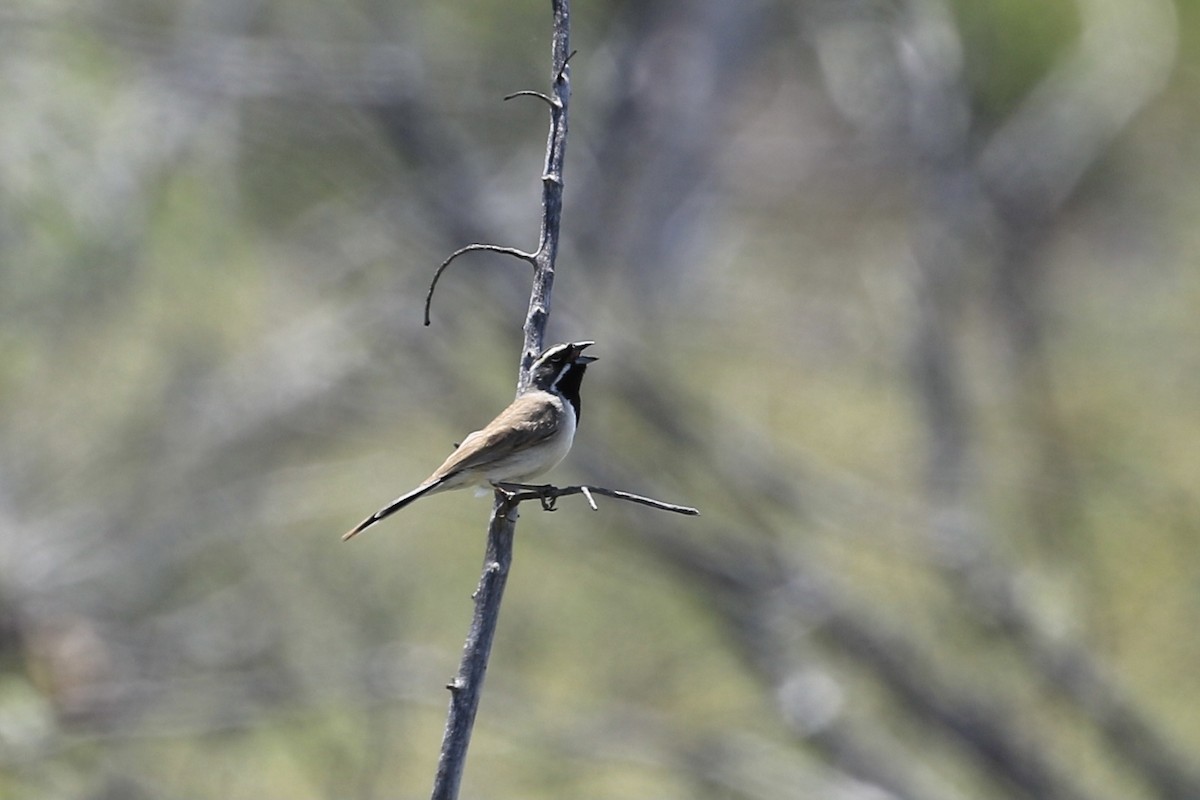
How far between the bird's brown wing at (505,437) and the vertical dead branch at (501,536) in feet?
0.97

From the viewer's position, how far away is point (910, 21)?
5.86 m

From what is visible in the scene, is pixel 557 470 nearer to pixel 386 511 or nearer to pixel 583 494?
pixel 386 511

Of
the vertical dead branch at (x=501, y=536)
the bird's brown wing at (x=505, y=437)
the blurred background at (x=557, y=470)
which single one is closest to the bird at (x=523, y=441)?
the bird's brown wing at (x=505, y=437)

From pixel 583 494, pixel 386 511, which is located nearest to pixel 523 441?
pixel 386 511

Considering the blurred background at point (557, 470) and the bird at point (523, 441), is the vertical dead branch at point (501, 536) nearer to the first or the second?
the bird at point (523, 441)

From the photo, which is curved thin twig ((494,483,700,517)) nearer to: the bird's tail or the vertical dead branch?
the vertical dead branch

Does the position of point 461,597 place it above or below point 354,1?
below

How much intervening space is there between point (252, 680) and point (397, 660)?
21.2 inches

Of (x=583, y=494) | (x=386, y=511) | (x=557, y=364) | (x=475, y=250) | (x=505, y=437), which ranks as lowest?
(x=583, y=494)

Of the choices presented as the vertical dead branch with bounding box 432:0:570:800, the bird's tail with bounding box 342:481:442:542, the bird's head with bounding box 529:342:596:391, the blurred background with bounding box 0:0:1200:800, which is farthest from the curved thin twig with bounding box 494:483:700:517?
the blurred background with bounding box 0:0:1200:800

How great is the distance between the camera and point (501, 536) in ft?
5.40

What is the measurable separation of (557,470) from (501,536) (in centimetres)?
279

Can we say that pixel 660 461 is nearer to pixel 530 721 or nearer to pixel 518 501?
pixel 530 721

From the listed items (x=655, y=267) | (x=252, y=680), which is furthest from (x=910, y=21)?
(x=252, y=680)
